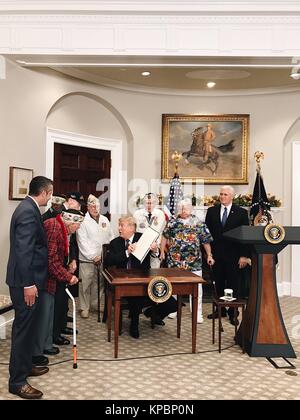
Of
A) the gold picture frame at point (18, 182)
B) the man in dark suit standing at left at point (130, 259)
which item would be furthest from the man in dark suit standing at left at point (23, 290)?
the gold picture frame at point (18, 182)

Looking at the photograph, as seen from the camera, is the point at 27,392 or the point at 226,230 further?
the point at 226,230

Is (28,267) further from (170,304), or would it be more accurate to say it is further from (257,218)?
(257,218)

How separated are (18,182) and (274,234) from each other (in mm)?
3156

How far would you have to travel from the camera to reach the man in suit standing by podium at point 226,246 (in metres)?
5.64

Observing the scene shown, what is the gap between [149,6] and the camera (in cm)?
488

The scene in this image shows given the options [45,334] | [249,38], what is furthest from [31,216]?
[249,38]

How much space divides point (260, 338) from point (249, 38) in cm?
319

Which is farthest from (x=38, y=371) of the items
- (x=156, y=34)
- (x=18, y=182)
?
(x=156, y=34)

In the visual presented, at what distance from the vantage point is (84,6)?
491 centimetres

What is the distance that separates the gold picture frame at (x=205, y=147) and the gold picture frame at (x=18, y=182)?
2.79 m

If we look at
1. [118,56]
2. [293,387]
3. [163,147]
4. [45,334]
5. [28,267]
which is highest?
[118,56]

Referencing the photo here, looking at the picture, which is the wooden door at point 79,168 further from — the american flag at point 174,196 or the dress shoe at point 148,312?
the dress shoe at point 148,312

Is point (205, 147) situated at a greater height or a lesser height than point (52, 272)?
greater

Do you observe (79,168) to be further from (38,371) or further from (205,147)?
(38,371)
